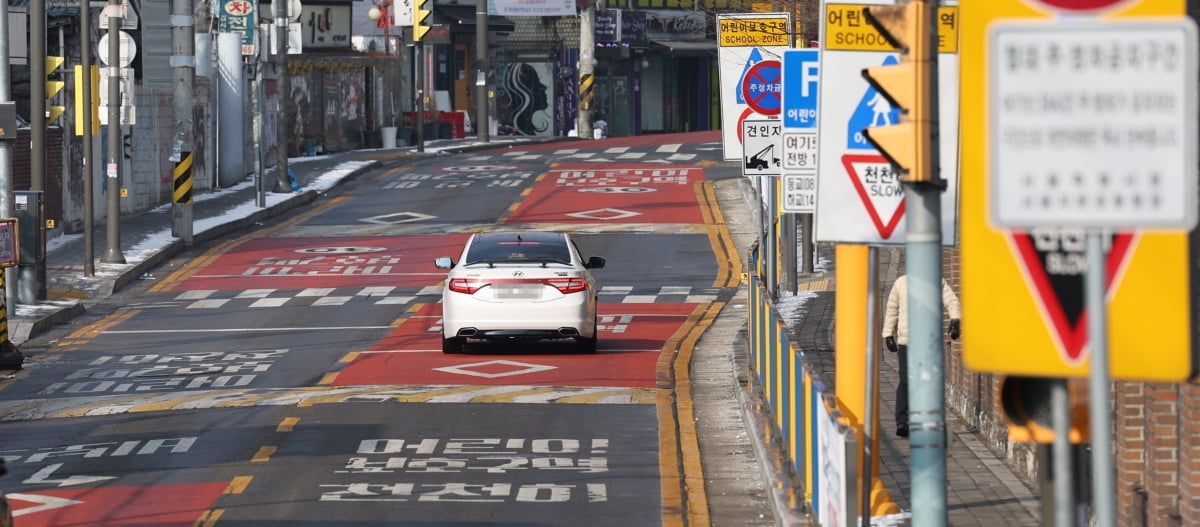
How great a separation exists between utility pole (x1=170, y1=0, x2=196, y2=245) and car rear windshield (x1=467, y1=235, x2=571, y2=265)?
1147cm

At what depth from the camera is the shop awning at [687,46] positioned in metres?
67.6

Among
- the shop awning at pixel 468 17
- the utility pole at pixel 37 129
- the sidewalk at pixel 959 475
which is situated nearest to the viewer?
the sidewalk at pixel 959 475

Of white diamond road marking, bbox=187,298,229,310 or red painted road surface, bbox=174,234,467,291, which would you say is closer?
white diamond road marking, bbox=187,298,229,310

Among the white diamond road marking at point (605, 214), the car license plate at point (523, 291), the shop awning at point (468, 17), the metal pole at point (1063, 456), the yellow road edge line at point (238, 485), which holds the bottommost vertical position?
the yellow road edge line at point (238, 485)

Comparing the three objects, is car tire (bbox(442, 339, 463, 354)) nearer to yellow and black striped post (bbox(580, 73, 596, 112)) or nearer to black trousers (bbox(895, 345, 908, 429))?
black trousers (bbox(895, 345, 908, 429))

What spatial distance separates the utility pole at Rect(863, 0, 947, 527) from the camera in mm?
7871

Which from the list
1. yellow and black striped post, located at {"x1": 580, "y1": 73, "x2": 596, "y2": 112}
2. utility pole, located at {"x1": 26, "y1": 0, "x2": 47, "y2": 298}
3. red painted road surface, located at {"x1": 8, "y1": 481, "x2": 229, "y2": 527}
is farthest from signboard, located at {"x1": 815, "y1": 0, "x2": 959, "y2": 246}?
yellow and black striped post, located at {"x1": 580, "y1": 73, "x2": 596, "y2": 112}

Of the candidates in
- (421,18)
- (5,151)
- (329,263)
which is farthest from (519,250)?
(421,18)

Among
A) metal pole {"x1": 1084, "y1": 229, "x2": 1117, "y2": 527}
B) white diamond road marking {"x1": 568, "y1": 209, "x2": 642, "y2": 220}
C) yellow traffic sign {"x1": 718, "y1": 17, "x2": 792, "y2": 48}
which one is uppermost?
yellow traffic sign {"x1": 718, "y1": 17, "x2": 792, "y2": 48}

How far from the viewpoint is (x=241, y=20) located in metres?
42.8

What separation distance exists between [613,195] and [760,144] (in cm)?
2219

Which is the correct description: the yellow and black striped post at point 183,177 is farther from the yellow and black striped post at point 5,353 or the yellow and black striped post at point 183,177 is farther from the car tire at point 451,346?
the car tire at point 451,346

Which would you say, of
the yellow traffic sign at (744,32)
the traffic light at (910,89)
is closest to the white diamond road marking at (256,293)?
the yellow traffic sign at (744,32)

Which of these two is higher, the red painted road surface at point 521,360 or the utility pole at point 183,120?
the utility pole at point 183,120
